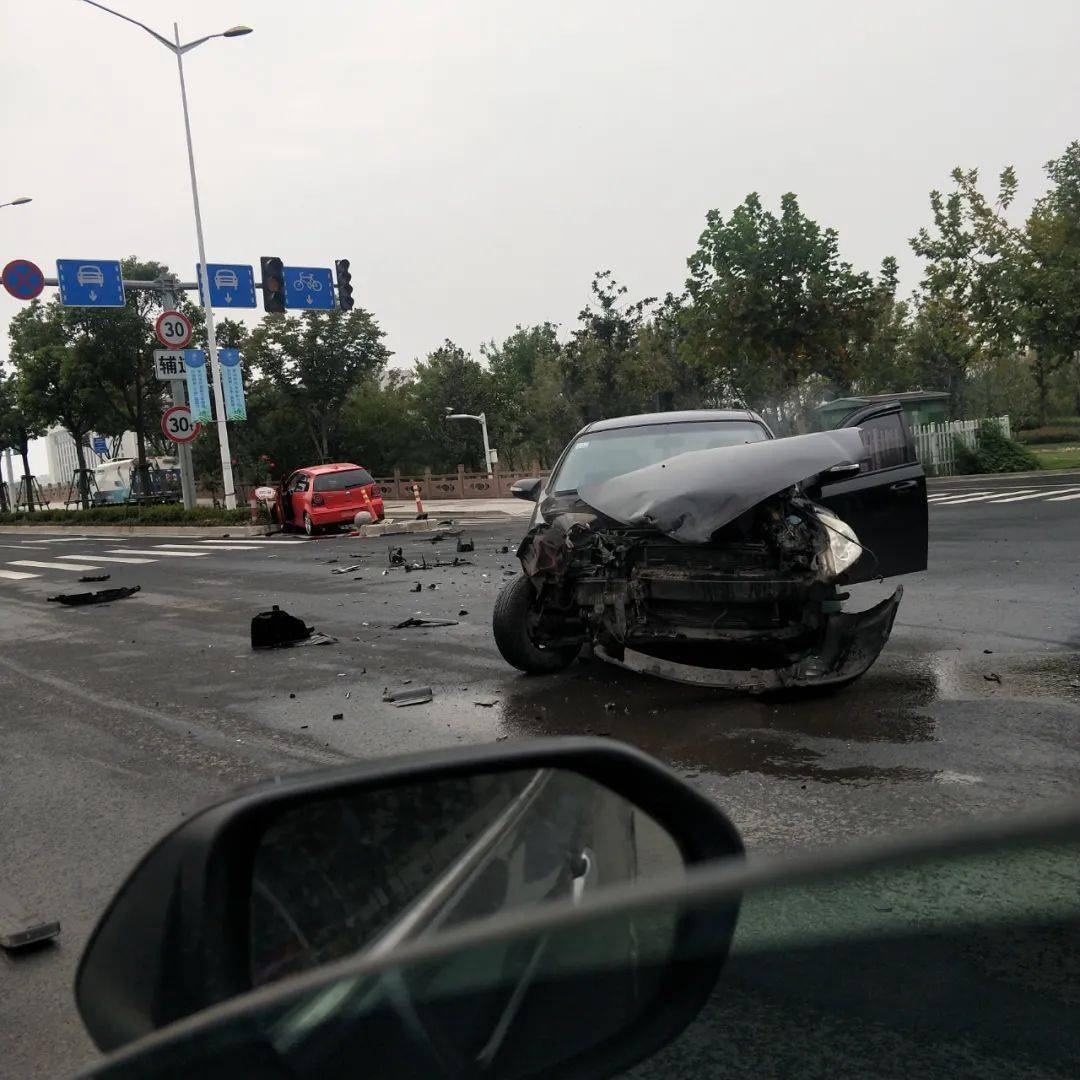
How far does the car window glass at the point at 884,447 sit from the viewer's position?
6.95 meters

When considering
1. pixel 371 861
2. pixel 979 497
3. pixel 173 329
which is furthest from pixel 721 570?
pixel 173 329

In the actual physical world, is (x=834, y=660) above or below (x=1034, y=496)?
above

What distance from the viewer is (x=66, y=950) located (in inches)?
128

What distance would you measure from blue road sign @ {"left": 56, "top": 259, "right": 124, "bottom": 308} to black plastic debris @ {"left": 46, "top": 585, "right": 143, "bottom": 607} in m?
16.2

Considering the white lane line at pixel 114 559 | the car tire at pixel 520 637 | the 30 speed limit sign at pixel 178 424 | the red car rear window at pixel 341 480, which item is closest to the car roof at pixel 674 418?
the car tire at pixel 520 637

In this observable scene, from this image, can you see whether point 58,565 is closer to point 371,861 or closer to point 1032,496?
point 1032,496

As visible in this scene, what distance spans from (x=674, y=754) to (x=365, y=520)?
2054 centimetres

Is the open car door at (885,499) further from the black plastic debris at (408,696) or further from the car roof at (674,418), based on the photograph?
the black plastic debris at (408,696)

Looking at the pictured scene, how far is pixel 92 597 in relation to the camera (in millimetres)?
14008

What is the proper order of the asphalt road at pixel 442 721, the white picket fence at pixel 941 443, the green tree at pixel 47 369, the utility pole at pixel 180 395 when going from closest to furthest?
the asphalt road at pixel 442 721, the utility pole at pixel 180 395, the white picket fence at pixel 941 443, the green tree at pixel 47 369

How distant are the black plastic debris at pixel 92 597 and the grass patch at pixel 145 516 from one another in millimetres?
14279

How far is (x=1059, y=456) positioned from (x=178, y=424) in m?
26.9

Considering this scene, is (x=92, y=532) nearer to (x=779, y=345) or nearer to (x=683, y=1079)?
(x=779, y=345)

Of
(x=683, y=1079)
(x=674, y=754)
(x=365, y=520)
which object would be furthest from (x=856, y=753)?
(x=365, y=520)
